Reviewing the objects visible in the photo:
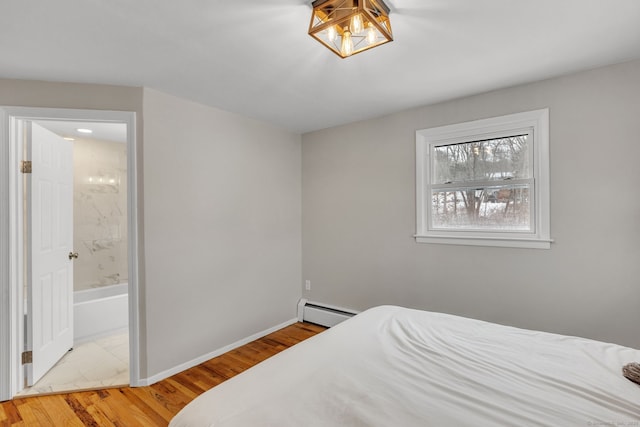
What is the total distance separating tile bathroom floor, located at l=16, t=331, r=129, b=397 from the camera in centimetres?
234

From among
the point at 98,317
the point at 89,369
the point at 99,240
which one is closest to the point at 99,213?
the point at 99,240

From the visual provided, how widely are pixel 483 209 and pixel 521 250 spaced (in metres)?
0.45

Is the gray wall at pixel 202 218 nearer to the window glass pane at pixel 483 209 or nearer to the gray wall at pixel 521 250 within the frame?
the gray wall at pixel 521 250

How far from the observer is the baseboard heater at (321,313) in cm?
340

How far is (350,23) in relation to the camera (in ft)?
4.92

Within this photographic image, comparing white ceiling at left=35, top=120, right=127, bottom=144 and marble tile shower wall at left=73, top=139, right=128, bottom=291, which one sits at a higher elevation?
white ceiling at left=35, top=120, right=127, bottom=144

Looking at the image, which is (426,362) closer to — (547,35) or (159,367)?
(547,35)

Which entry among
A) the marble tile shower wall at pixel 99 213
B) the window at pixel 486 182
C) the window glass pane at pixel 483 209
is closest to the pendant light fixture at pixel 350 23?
the window at pixel 486 182

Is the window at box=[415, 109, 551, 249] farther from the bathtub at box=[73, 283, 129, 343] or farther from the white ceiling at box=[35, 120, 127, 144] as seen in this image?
the bathtub at box=[73, 283, 129, 343]

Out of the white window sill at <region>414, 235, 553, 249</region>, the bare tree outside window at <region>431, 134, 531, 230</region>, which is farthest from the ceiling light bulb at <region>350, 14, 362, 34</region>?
the white window sill at <region>414, 235, 553, 249</region>

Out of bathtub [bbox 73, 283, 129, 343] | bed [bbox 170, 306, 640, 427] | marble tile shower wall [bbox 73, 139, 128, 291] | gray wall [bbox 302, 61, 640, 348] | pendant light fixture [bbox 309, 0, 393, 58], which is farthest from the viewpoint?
marble tile shower wall [bbox 73, 139, 128, 291]

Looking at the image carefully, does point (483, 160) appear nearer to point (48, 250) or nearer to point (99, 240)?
point (48, 250)

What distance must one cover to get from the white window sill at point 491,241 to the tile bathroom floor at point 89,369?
285cm

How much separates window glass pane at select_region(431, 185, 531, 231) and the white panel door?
11.1 feet
